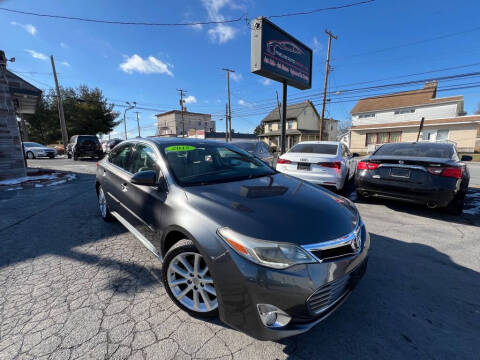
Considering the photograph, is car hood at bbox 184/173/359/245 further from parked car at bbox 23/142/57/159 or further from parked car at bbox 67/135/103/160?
parked car at bbox 23/142/57/159

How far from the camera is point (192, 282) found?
1799 millimetres

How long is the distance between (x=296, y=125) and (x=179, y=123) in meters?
35.9

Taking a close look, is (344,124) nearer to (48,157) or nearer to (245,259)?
(48,157)

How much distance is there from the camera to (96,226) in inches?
143

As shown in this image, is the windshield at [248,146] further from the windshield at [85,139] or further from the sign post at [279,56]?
the windshield at [85,139]

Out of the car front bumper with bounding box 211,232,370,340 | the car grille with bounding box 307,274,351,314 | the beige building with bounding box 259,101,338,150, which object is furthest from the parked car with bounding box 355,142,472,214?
the beige building with bounding box 259,101,338,150

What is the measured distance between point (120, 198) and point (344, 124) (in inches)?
2495

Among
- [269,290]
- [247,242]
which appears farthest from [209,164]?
[269,290]

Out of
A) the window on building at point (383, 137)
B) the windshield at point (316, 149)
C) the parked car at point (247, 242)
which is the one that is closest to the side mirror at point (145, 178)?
the parked car at point (247, 242)

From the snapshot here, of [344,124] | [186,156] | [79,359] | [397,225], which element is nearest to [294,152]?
[397,225]

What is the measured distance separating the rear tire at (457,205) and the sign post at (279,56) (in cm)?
629

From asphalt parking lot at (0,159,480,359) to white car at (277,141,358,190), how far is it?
6.60ft

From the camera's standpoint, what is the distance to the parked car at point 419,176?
3.72 m

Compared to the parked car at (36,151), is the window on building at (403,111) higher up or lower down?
higher up
